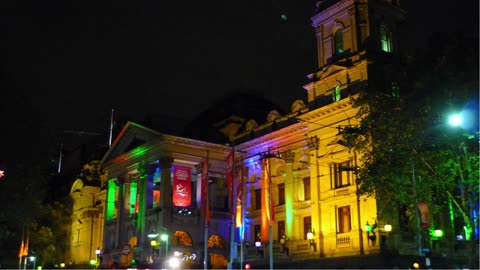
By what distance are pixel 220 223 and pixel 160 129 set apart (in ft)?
33.0

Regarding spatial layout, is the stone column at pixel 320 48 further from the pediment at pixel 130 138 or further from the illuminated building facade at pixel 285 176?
the pediment at pixel 130 138

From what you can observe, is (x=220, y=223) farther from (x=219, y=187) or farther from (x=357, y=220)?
(x=357, y=220)

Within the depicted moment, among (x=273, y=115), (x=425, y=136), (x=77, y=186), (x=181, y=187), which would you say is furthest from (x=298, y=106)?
(x=77, y=186)

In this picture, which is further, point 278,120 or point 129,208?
point 129,208

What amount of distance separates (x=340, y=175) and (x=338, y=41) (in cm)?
1044

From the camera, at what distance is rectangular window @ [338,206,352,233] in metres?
39.2

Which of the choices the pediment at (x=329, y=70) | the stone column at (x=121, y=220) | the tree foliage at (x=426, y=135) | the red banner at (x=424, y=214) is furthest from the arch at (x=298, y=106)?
the stone column at (x=121, y=220)

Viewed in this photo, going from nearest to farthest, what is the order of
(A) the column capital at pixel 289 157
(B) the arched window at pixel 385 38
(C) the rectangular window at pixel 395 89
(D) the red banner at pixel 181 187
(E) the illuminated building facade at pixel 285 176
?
1. (C) the rectangular window at pixel 395 89
2. (E) the illuminated building facade at pixel 285 176
3. (B) the arched window at pixel 385 38
4. (A) the column capital at pixel 289 157
5. (D) the red banner at pixel 181 187

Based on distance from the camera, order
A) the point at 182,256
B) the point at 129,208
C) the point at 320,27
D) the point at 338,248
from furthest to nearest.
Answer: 1. the point at 129,208
2. the point at 182,256
3. the point at 320,27
4. the point at 338,248

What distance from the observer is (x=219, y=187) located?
52.7 metres

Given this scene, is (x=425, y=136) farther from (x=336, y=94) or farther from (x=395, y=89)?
(x=336, y=94)

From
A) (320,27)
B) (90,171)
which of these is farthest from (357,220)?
(90,171)

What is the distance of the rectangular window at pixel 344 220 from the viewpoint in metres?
39.2

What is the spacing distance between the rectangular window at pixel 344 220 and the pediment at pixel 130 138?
1800cm
